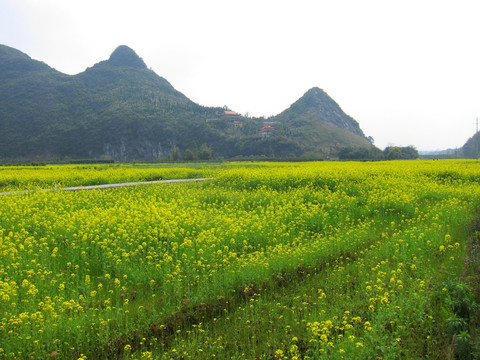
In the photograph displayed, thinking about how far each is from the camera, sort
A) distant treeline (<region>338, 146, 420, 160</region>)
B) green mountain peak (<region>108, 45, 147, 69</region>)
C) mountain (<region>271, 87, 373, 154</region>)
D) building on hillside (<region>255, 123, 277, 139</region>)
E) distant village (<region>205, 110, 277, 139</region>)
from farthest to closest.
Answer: green mountain peak (<region>108, 45, 147, 69</region>)
mountain (<region>271, 87, 373, 154</region>)
distant village (<region>205, 110, 277, 139</region>)
building on hillside (<region>255, 123, 277, 139</region>)
distant treeline (<region>338, 146, 420, 160</region>)

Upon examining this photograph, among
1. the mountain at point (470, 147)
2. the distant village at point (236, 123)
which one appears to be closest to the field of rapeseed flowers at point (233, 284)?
the distant village at point (236, 123)

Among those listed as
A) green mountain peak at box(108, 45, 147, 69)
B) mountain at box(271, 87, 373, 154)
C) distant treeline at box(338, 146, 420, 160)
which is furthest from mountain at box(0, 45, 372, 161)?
green mountain peak at box(108, 45, 147, 69)

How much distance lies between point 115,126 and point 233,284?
6921cm

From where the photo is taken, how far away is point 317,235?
8.17 m

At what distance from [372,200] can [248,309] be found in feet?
24.4

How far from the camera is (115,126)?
6919 centimetres

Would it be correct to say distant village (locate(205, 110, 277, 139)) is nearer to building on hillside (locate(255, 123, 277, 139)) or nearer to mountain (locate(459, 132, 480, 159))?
building on hillside (locate(255, 123, 277, 139))

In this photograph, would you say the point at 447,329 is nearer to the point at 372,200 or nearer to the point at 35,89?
the point at 372,200

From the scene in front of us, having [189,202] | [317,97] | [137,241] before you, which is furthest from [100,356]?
[317,97]

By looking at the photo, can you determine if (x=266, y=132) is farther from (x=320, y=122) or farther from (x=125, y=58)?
(x=125, y=58)

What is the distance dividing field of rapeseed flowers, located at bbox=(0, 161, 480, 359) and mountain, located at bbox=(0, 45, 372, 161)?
44950mm

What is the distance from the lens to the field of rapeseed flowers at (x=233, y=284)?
3941 millimetres

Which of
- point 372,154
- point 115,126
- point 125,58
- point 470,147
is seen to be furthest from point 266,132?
point 125,58

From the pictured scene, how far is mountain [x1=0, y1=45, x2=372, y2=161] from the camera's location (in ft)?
210
